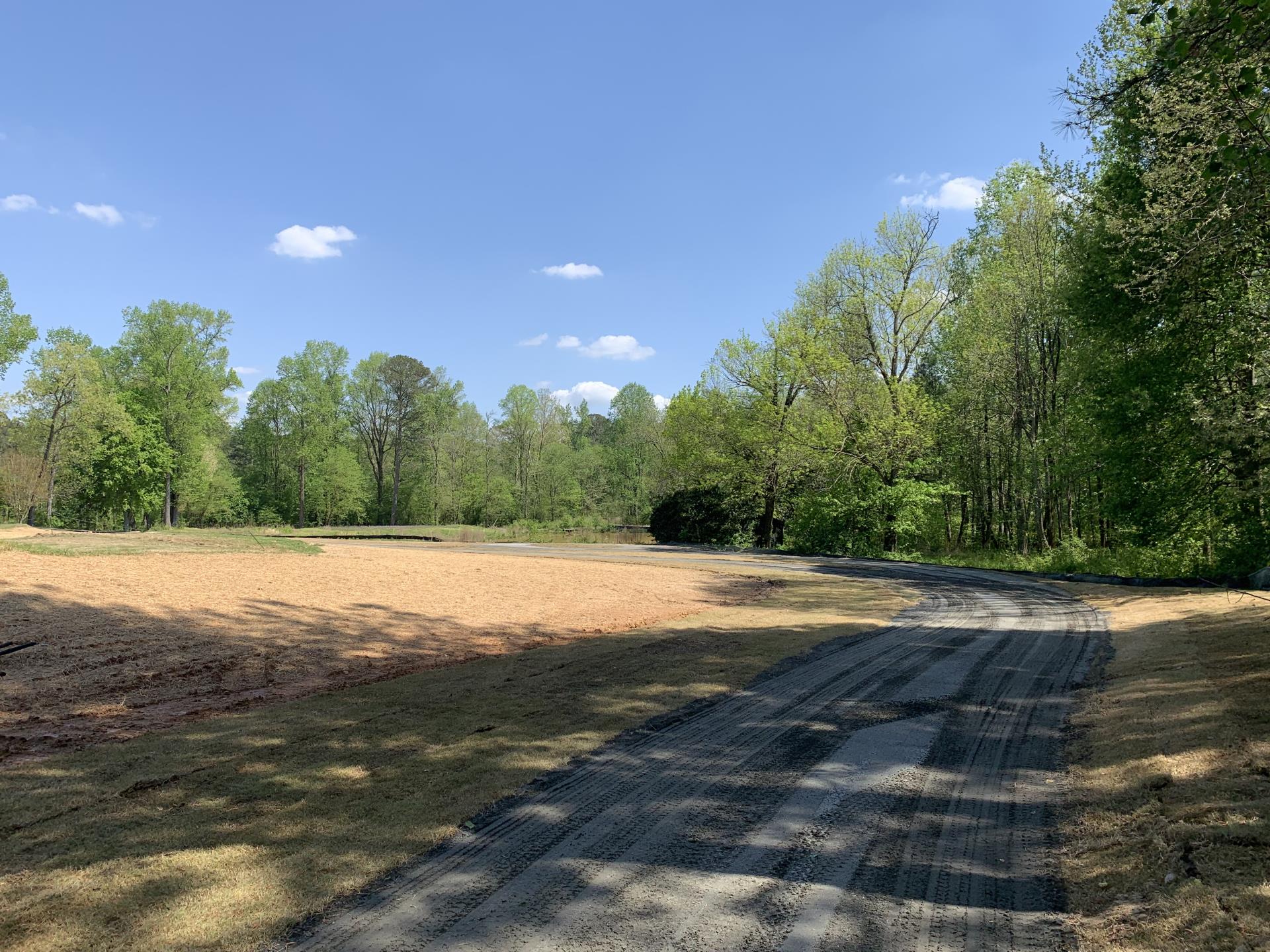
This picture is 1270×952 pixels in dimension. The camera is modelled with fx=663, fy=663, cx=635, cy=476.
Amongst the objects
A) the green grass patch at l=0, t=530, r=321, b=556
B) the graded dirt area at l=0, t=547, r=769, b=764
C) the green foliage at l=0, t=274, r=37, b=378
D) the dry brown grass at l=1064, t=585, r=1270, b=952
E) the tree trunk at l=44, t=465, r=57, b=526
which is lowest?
the graded dirt area at l=0, t=547, r=769, b=764

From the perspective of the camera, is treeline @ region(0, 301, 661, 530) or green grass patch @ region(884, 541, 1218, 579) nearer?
green grass patch @ region(884, 541, 1218, 579)

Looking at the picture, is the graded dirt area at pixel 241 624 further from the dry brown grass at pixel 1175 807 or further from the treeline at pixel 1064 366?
the treeline at pixel 1064 366

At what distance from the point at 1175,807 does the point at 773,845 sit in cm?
224

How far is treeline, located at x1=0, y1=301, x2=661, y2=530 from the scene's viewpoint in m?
39.4

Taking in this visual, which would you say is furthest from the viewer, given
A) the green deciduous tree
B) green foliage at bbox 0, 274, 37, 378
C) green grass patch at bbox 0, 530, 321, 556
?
the green deciduous tree

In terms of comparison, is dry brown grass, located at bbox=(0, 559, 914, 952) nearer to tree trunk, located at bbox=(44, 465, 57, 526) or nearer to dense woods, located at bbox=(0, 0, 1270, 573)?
dense woods, located at bbox=(0, 0, 1270, 573)

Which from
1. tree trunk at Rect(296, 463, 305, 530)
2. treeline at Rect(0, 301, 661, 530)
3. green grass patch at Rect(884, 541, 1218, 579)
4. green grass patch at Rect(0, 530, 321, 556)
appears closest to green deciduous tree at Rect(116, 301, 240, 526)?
treeline at Rect(0, 301, 661, 530)

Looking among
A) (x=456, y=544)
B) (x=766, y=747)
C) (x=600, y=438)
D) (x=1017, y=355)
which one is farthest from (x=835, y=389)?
(x=600, y=438)

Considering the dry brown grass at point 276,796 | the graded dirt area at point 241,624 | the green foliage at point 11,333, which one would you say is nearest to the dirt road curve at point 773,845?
the dry brown grass at point 276,796

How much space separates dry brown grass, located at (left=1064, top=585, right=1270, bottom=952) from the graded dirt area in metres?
6.82

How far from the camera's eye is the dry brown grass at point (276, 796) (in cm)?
283

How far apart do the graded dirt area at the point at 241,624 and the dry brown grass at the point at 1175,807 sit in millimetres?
6818

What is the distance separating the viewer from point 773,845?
346cm

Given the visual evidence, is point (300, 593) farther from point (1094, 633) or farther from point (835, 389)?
point (835, 389)
